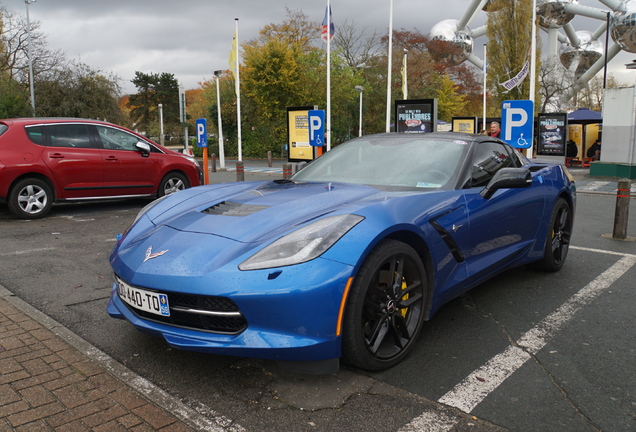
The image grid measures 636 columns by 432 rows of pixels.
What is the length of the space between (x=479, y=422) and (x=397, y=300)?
2.65 feet

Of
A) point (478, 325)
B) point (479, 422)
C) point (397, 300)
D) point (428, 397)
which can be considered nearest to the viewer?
point (479, 422)

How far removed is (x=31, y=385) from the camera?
9.38ft

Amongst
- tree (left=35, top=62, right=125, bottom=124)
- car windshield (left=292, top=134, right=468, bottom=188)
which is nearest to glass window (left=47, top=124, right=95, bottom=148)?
car windshield (left=292, top=134, right=468, bottom=188)

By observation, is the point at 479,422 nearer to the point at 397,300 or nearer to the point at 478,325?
the point at 397,300

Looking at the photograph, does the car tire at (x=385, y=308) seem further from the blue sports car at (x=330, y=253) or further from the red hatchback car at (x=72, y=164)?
the red hatchback car at (x=72, y=164)

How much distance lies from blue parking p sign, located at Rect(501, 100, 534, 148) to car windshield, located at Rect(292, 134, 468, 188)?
763 centimetres

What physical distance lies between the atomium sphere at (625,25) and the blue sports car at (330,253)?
32375 mm

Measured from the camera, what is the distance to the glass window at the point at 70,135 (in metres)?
8.86

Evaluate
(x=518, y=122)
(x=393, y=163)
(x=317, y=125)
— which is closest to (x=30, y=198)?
(x=393, y=163)

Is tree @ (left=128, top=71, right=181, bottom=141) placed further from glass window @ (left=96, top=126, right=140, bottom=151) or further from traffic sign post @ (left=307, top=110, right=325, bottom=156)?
glass window @ (left=96, top=126, right=140, bottom=151)

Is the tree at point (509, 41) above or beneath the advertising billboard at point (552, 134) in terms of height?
above

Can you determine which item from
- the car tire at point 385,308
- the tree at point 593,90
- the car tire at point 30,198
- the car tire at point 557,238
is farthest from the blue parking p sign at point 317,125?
the tree at point 593,90

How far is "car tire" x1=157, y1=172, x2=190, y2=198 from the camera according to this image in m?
10.1

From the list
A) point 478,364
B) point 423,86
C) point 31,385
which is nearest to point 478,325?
point 478,364
